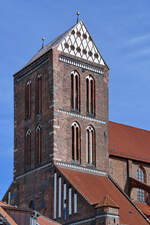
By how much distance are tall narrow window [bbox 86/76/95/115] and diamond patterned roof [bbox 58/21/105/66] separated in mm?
1694

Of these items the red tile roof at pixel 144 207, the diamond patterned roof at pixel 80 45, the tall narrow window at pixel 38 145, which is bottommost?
the red tile roof at pixel 144 207

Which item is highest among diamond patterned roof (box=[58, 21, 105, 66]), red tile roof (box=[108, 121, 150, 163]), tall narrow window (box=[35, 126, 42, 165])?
diamond patterned roof (box=[58, 21, 105, 66])

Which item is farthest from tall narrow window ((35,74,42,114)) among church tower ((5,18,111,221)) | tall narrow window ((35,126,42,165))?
tall narrow window ((35,126,42,165))

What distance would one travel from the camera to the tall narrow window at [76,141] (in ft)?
160

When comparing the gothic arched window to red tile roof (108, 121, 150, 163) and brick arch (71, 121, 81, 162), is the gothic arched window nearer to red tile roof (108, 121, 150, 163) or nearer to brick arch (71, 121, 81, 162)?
red tile roof (108, 121, 150, 163)

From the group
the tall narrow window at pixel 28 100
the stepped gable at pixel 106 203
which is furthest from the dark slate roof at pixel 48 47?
the stepped gable at pixel 106 203

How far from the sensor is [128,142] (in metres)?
55.4

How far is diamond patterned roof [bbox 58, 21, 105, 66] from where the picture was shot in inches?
1981

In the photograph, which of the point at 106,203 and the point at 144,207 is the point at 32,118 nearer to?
the point at 144,207

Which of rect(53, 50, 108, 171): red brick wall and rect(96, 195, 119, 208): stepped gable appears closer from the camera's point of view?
rect(96, 195, 119, 208): stepped gable

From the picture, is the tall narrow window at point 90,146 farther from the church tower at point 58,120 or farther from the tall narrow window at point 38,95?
the tall narrow window at point 38,95

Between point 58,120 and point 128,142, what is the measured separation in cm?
924

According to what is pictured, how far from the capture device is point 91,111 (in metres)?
50.9

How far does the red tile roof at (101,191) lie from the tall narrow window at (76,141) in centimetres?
127
